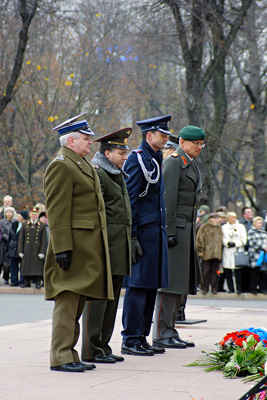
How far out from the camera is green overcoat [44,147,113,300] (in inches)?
256

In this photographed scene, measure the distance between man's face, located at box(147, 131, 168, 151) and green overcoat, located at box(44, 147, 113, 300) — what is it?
4.30 feet

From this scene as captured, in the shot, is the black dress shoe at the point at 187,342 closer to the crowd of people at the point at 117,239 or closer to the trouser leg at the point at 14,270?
the crowd of people at the point at 117,239

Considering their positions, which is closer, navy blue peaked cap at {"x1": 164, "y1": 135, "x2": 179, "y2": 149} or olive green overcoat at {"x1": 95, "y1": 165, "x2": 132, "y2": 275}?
olive green overcoat at {"x1": 95, "y1": 165, "x2": 132, "y2": 275}

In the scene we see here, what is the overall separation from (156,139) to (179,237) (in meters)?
1.04

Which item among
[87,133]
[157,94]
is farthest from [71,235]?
[157,94]

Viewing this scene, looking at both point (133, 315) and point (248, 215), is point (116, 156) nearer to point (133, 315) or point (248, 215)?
point (133, 315)

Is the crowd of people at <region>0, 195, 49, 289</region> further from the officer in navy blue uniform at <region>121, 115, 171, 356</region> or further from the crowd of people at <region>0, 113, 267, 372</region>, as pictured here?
the officer in navy blue uniform at <region>121, 115, 171, 356</region>

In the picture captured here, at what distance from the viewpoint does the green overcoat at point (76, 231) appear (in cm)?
650

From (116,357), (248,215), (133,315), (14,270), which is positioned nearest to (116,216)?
(133,315)

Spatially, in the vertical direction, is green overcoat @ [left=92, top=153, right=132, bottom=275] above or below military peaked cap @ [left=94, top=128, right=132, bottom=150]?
below

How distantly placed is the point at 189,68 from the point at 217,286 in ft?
23.2

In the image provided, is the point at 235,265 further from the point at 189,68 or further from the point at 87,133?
the point at 87,133

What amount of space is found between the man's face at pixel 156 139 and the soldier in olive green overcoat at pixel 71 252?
1.31 meters

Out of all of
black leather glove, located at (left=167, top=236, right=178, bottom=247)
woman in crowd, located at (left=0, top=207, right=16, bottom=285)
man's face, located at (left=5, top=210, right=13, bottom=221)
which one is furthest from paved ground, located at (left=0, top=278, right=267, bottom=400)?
man's face, located at (left=5, top=210, right=13, bottom=221)
